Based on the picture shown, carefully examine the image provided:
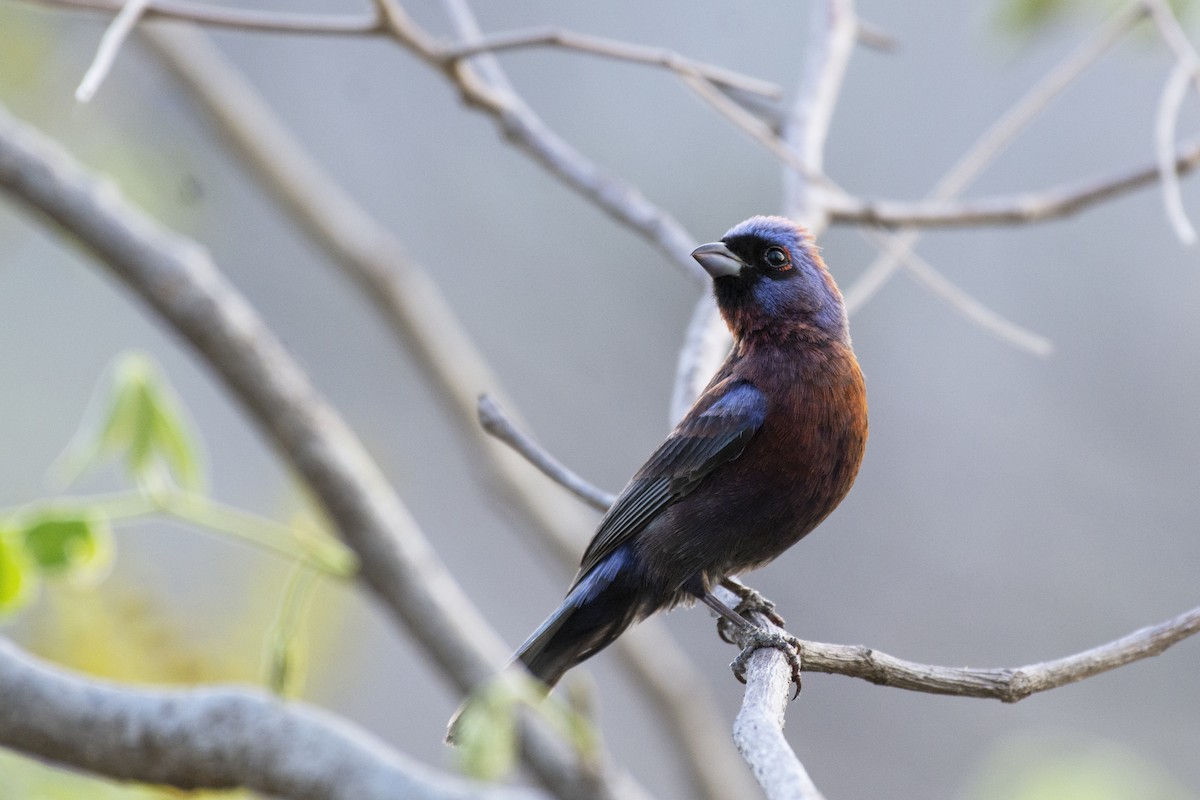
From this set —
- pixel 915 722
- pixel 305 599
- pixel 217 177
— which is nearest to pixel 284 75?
pixel 217 177

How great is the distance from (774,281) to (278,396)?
149 centimetres

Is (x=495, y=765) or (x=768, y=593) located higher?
(x=768, y=593)

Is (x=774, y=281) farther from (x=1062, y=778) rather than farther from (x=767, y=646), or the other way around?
(x=1062, y=778)

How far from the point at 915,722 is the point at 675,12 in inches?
168

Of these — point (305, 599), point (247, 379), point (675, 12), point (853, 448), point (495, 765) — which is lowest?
point (495, 765)

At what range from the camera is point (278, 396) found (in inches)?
138

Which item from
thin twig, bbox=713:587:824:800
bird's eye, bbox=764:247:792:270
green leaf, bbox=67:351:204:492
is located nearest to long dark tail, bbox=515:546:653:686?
thin twig, bbox=713:587:824:800

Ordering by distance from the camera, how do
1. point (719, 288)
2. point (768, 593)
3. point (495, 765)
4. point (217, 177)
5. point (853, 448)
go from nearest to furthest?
1. point (495, 765)
2. point (853, 448)
3. point (719, 288)
4. point (768, 593)
5. point (217, 177)

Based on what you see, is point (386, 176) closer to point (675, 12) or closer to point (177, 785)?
point (675, 12)

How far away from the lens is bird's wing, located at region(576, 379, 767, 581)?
2.79 metres

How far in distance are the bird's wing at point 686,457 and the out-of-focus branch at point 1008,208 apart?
846mm

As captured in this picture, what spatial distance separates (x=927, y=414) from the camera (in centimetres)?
669

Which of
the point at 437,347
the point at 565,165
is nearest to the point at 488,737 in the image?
the point at 565,165

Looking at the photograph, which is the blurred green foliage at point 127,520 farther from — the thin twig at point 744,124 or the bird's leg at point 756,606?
the thin twig at point 744,124
